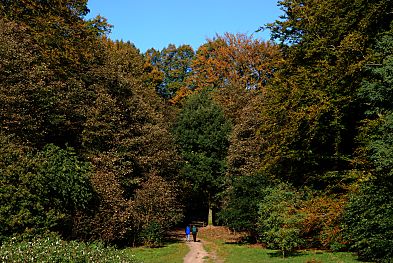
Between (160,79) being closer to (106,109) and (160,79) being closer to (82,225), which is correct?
(106,109)

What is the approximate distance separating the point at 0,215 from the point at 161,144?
631 inches

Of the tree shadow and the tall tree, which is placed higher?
the tall tree

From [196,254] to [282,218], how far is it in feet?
20.4

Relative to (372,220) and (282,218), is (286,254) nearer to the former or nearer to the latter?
(282,218)

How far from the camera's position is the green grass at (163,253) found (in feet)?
71.5

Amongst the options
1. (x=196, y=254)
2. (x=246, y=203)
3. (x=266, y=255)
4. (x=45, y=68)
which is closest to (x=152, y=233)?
(x=196, y=254)

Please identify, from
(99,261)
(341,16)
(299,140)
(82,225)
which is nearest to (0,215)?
(82,225)

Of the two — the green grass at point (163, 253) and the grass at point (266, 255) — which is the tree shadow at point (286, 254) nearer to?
the grass at point (266, 255)

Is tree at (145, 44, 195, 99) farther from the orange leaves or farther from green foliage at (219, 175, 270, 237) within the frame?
green foliage at (219, 175, 270, 237)

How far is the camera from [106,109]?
87.2ft

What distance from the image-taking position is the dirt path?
71.6 feet

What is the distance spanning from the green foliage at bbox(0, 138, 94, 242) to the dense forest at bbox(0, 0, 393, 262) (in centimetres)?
6

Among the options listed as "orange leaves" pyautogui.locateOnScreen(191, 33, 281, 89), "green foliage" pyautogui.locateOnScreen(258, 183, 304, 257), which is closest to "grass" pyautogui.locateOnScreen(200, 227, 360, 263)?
"green foliage" pyautogui.locateOnScreen(258, 183, 304, 257)

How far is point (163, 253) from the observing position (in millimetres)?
24594
